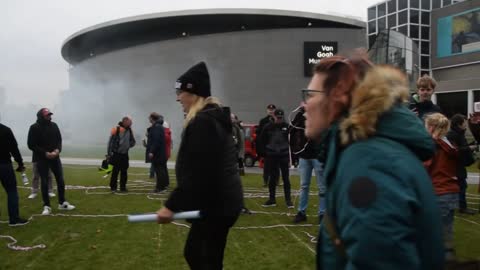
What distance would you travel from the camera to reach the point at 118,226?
291 inches

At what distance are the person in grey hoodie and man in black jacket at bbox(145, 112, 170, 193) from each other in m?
0.56

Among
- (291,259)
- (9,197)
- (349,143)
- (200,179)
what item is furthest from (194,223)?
(9,197)

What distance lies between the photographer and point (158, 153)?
1166 centimetres

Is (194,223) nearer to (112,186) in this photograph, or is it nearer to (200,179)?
(200,179)

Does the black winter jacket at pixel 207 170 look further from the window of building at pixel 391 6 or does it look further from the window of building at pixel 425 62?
the window of building at pixel 391 6

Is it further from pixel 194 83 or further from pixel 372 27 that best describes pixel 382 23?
pixel 194 83

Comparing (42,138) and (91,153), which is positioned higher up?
(42,138)

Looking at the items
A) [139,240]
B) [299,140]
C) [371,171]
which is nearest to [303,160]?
[299,140]

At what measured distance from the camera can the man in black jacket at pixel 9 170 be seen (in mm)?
7340

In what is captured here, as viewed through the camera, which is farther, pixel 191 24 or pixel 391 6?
pixel 191 24

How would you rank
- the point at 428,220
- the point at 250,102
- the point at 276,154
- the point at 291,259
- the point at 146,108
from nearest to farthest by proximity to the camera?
the point at 428,220 → the point at 291,259 → the point at 276,154 → the point at 250,102 → the point at 146,108

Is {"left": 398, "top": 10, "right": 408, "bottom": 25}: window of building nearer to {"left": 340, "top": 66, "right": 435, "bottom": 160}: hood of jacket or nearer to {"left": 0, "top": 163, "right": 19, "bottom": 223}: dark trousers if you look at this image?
{"left": 0, "top": 163, "right": 19, "bottom": 223}: dark trousers

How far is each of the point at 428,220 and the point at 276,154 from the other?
7.49m

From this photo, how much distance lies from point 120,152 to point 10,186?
4.11m
